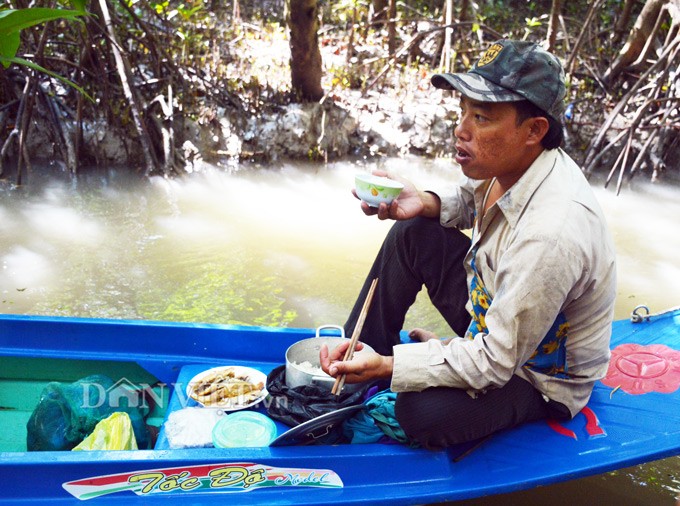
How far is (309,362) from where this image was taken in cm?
228

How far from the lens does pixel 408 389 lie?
1776 mm

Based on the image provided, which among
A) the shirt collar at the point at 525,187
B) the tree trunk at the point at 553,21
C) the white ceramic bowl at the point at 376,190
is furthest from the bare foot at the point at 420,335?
the tree trunk at the point at 553,21

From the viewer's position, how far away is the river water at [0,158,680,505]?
3.66m

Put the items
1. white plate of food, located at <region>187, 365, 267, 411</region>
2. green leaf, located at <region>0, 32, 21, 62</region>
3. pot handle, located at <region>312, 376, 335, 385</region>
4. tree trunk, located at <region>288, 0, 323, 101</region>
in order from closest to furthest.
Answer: green leaf, located at <region>0, 32, 21, 62</region>
pot handle, located at <region>312, 376, 335, 385</region>
white plate of food, located at <region>187, 365, 267, 411</region>
tree trunk, located at <region>288, 0, 323, 101</region>

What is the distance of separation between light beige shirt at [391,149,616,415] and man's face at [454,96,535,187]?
0.06 m

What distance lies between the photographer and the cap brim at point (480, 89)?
1.65 m

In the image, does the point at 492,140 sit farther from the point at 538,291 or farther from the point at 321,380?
the point at 321,380

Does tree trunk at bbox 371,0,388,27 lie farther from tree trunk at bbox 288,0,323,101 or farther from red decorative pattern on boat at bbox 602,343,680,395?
red decorative pattern on boat at bbox 602,343,680,395

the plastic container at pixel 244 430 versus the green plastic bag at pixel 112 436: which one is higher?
the green plastic bag at pixel 112 436

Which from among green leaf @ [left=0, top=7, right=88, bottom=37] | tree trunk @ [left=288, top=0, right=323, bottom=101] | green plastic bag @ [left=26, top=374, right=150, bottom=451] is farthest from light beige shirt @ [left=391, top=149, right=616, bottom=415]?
tree trunk @ [left=288, top=0, right=323, bottom=101]

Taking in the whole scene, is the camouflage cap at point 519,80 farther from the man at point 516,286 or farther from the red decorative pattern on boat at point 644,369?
the red decorative pattern on boat at point 644,369

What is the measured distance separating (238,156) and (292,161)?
1.86 ft

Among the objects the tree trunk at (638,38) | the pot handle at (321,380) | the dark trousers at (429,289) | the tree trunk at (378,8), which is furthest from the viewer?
the tree trunk at (378,8)

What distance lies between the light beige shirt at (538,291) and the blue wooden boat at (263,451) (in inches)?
8.0
